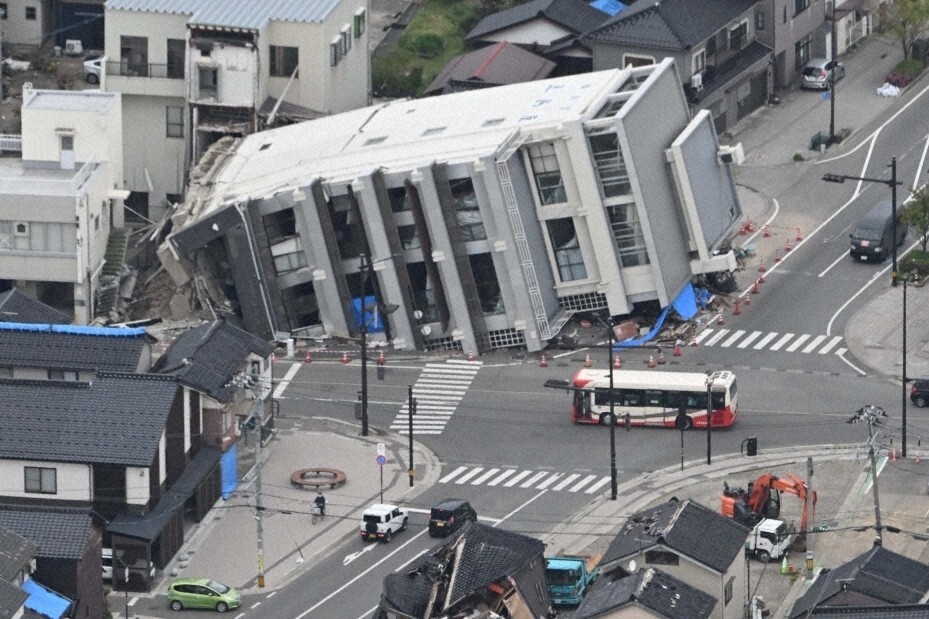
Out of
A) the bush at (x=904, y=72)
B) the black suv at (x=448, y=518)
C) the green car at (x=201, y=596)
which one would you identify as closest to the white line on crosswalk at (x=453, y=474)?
the black suv at (x=448, y=518)

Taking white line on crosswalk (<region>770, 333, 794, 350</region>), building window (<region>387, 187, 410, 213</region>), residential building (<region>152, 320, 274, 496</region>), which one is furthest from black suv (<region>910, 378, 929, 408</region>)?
residential building (<region>152, 320, 274, 496</region>)

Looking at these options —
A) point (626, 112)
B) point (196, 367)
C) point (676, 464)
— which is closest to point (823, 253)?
point (626, 112)

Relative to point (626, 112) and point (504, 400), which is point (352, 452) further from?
point (626, 112)

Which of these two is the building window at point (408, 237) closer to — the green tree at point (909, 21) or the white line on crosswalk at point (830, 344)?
the white line on crosswalk at point (830, 344)

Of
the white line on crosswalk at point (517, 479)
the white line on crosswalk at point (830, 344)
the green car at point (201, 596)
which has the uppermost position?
the white line on crosswalk at point (830, 344)

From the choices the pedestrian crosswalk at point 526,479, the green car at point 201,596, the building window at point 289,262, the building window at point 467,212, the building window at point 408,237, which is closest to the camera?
the green car at point 201,596

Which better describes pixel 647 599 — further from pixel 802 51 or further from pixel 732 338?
pixel 802 51
